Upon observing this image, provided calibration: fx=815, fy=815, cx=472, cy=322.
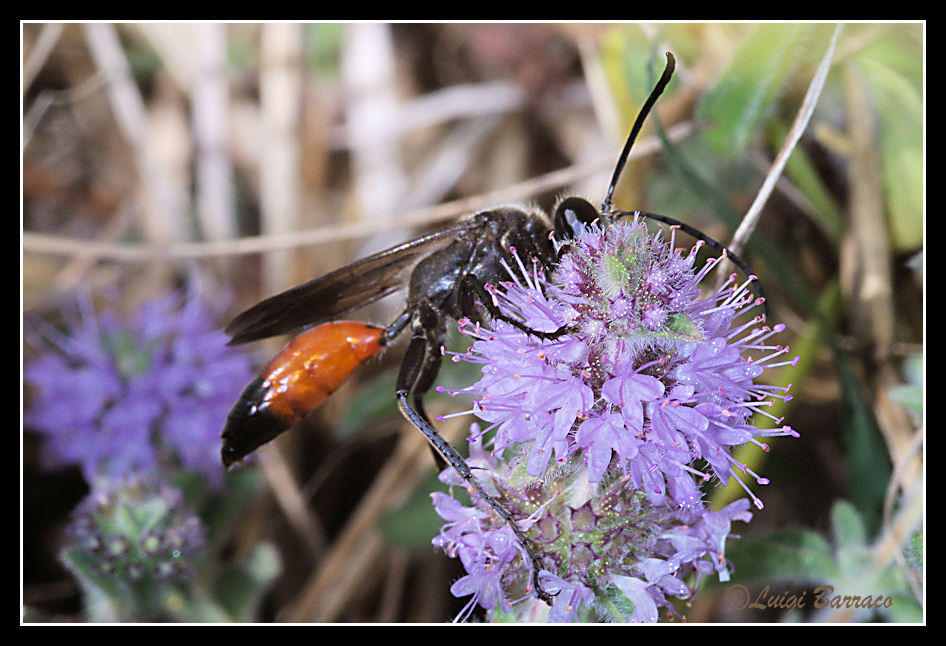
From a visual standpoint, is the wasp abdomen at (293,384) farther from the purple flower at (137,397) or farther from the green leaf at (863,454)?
the green leaf at (863,454)

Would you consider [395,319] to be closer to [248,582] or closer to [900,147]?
[248,582]

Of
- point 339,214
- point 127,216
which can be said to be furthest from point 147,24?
point 339,214

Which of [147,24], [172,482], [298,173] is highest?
[147,24]

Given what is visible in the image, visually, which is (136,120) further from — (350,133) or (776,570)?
(776,570)

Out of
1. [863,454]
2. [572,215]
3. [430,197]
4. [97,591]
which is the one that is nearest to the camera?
[572,215]

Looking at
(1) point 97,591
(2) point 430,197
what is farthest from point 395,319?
(2) point 430,197

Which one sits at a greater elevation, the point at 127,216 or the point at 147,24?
the point at 147,24

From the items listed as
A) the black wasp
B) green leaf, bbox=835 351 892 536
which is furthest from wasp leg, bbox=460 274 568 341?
green leaf, bbox=835 351 892 536
